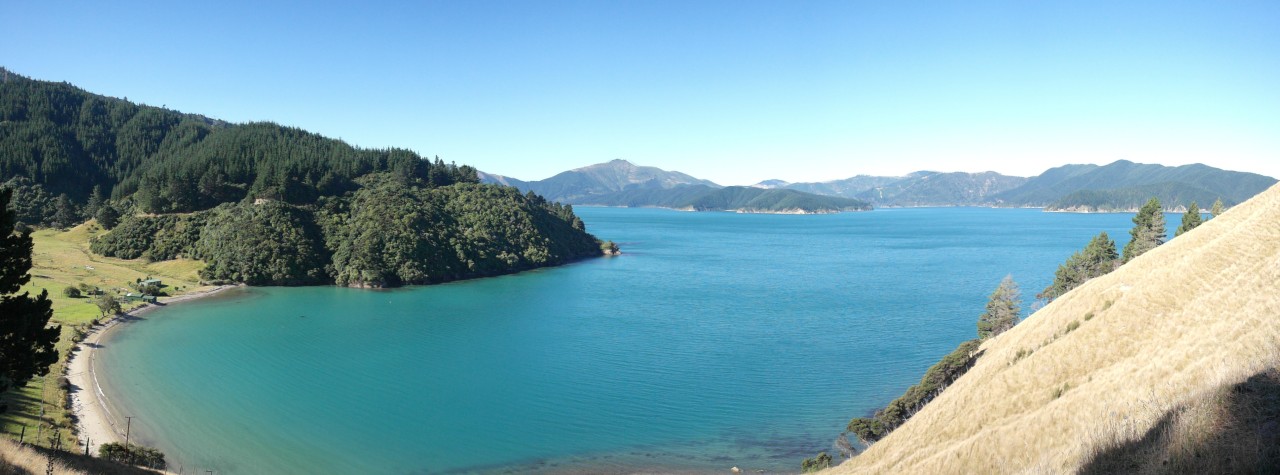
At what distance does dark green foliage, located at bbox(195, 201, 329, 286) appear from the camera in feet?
273

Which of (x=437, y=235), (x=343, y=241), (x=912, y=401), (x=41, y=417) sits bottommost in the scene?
(x=912, y=401)

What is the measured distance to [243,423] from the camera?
1446 inches

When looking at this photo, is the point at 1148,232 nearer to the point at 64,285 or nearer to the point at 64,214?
the point at 64,285

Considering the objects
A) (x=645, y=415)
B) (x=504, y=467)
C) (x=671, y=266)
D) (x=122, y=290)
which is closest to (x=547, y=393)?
(x=645, y=415)

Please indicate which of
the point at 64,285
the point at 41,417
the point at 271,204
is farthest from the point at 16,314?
the point at 271,204

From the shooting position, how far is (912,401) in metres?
35.6

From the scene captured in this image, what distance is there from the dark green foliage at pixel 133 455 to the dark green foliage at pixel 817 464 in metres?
30.5

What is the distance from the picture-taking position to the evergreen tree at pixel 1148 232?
6096 centimetres

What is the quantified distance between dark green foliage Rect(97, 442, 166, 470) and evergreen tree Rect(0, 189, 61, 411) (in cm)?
617

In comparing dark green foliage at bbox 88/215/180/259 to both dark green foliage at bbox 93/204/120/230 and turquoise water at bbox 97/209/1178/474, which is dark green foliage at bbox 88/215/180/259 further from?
→ turquoise water at bbox 97/209/1178/474

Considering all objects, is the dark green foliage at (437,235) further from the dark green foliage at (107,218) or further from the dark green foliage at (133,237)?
the dark green foliage at (107,218)

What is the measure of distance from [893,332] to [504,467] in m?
42.8

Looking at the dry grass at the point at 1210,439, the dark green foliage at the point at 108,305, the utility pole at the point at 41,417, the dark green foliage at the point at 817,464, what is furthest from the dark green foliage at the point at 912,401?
the dark green foliage at the point at 108,305

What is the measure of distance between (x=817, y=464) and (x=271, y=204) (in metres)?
88.6
